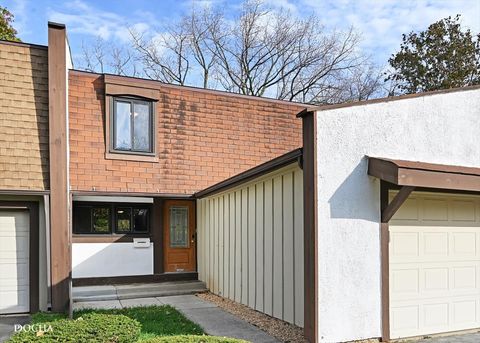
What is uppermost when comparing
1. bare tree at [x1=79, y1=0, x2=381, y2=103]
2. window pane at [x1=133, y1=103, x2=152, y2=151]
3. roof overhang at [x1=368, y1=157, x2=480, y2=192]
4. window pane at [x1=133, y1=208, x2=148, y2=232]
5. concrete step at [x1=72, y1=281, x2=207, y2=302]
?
bare tree at [x1=79, y1=0, x2=381, y2=103]

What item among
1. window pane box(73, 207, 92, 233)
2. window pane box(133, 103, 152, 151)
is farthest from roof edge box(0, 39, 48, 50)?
window pane box(73, 207, 92, 233)

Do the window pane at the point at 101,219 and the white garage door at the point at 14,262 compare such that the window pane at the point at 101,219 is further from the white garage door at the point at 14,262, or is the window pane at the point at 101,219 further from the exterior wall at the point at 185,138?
the white garage door at the point at 14,262

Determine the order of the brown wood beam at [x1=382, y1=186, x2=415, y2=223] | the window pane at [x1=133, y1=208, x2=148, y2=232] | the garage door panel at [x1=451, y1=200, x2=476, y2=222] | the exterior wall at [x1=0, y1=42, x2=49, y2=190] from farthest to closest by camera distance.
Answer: the window pane at [x1=133, y1=208, x2=148, y2=232]
the exterior wall at [x1=0, y1=42, x2=49, y2=190]
the garage door panel at [x1=451, y1=200, x2=476, y2=222]
the brown wood beam at [x1=382, y1=186, x2=415, y2=223]

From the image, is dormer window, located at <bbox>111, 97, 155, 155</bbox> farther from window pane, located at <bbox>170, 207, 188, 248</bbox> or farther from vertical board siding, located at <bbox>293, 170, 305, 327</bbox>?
→ vertical board siding, located at <bbox>293, 170, 305, 327</bbox>

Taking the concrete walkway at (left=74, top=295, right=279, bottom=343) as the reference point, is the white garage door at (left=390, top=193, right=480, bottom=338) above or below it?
above

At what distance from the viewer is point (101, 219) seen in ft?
35.4

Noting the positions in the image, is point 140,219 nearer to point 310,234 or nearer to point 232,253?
point 232,253

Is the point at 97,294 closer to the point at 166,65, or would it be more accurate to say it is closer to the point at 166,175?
the point at 166,175

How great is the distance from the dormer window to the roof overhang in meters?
6.46

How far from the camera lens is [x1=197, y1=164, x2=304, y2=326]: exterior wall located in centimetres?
649

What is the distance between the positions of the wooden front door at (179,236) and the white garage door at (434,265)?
6492 millimetres

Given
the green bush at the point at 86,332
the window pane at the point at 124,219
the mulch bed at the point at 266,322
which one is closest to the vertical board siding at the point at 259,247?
the mulch bed at the point at 266,322

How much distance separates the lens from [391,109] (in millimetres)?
6152

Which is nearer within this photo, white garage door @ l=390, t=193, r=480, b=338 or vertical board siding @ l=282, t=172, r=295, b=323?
white garage door @ l=390, t=193, r=480, b=338
